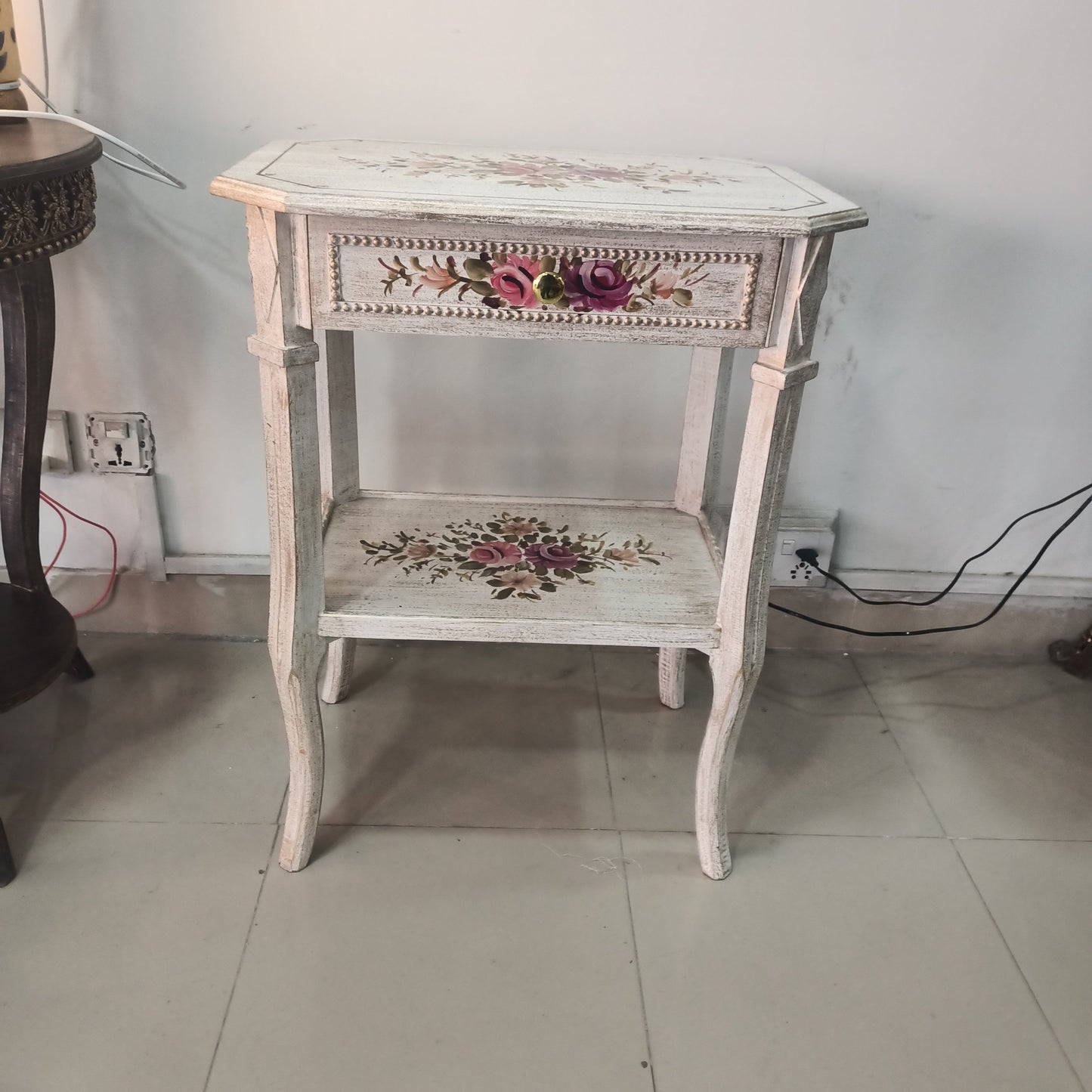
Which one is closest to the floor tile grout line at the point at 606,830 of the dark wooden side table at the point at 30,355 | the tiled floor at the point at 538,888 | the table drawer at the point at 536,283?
the tiled floor at the point at 538,888

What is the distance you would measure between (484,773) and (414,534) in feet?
1.02

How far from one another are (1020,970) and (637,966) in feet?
1.26

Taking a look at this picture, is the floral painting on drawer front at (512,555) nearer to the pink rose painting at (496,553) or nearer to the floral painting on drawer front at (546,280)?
the pink rose painting at (496,553)

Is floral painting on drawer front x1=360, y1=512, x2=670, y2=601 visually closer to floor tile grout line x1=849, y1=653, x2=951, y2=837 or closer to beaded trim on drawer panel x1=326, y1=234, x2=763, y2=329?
beaded trim on drawer panel x1=326, y1=234, x2=763, y2=329

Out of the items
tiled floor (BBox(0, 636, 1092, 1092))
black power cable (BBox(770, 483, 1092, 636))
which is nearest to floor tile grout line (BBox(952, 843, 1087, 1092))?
tiled floor (BBox(0, 636, 1092, 1092))

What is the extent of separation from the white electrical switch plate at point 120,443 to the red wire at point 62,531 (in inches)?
3.4

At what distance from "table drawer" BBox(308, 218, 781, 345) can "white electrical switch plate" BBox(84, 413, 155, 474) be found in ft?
1.85

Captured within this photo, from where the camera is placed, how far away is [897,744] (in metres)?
1.25

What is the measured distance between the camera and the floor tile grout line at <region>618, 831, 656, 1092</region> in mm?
830

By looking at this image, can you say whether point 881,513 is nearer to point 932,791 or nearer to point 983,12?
point 932,791

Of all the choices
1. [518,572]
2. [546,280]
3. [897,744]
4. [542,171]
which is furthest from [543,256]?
[897,744]

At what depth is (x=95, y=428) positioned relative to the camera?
1217 millimetres

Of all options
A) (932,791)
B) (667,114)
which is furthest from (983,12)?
(932,791)

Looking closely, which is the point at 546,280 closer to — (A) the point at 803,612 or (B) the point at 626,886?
(B) the point at 626,886
